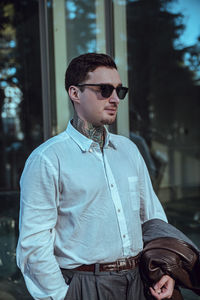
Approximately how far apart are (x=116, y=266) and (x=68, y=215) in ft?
1.07

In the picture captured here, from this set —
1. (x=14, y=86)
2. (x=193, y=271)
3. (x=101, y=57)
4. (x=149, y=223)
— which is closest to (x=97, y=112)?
(x=101, y=57)

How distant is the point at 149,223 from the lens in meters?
1.97

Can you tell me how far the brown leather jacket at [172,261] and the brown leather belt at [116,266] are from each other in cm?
7

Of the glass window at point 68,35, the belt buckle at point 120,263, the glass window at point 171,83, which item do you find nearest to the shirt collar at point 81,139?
the belt buckle at point 120,263

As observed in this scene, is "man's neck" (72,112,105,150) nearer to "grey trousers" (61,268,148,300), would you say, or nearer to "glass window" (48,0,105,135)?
"grey trousers" (61,268,148,300)

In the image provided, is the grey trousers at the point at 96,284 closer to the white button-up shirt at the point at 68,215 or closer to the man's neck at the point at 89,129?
the white button-up shirt at the point at 68,215

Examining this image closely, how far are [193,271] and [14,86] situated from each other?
13.2ft

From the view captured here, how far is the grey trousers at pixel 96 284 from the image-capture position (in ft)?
5.58

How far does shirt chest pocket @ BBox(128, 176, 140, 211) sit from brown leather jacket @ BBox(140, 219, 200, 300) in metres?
0.20

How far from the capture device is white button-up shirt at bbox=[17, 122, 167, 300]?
165 cm

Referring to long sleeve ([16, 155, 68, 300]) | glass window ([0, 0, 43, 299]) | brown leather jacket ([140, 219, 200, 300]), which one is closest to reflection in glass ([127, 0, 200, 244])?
glass window ([0, 0, 43, 299])

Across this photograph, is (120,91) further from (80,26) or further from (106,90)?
(80,26)

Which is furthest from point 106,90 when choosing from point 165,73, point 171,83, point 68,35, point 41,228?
point 171,83

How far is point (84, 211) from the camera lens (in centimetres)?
169
